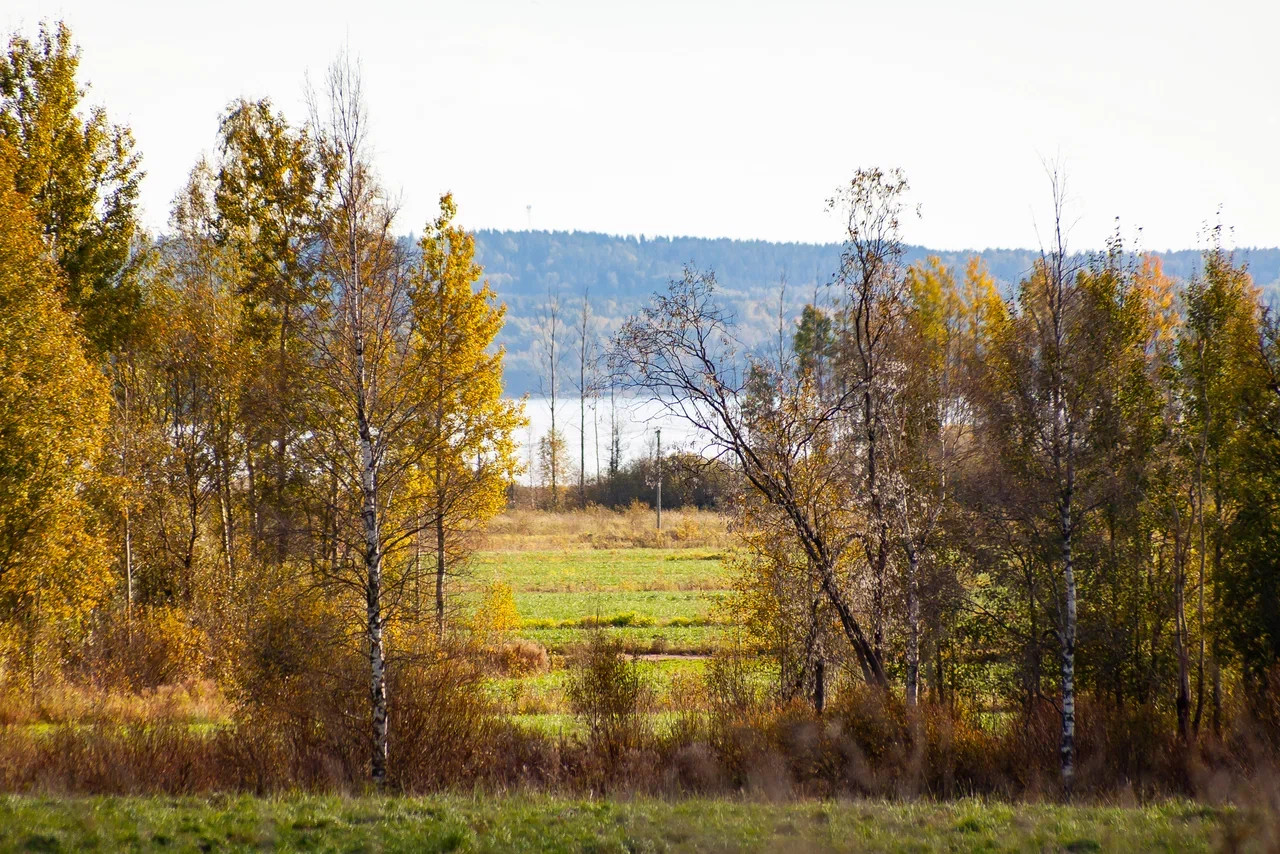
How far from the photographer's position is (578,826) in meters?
11.8

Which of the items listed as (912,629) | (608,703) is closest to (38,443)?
(608,703)

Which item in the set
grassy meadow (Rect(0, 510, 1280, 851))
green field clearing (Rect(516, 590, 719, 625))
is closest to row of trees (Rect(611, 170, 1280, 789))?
grassy meadow (Rect(0, 510, 1280, 851))

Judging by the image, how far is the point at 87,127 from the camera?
86.3ft

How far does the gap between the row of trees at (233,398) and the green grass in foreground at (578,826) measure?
3.78 m

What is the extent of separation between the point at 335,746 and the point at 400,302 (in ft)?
25.7

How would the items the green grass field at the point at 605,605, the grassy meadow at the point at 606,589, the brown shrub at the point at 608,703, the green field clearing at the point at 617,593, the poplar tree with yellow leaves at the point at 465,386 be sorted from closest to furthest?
the brown shrub at the point at 608,703 < the poplar tree with yellow leaves at the point at 465,386 < the green grass field at the point at 605,605 < the grassy meadow at the point at 606,589 < the green field clearing at the point at 617,593

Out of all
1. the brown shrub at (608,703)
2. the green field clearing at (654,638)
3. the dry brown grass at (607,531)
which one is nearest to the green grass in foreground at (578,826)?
the brown shrub at (608,703)

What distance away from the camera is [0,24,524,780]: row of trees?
53.0 ft

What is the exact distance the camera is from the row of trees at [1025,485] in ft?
65.5

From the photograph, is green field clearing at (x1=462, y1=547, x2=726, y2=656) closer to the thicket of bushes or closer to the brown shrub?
the brown shrub

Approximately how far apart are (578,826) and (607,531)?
2016 inches

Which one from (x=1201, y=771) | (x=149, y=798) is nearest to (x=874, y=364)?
(x=1201, y=771)

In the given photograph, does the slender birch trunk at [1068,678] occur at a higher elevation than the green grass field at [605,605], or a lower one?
higher

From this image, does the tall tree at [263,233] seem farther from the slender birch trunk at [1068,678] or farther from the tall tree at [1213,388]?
the tall tree at [1213,388]
